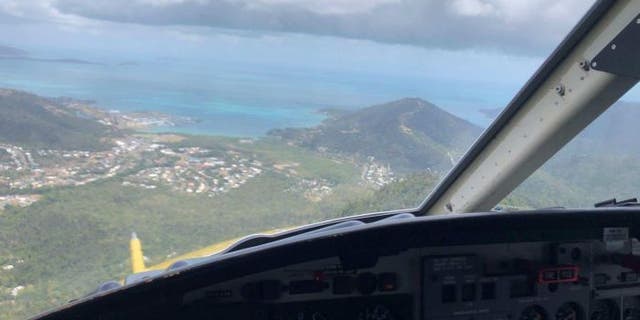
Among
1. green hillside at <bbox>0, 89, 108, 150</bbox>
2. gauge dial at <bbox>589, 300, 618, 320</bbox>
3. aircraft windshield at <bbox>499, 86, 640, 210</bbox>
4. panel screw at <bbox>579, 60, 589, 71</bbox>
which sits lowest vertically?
gauge dial at <bbox>589, 300, 618, 320</bbox>

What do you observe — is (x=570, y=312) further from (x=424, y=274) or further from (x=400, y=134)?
(x=400, y=134)

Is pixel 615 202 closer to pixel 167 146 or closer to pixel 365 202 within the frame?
pixel 365 202

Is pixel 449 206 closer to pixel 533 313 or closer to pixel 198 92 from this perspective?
pixel 533 313

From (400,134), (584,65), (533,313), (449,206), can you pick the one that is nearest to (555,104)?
(584,65)

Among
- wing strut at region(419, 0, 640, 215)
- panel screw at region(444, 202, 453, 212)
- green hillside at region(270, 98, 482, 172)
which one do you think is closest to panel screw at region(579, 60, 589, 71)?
wing strut at region(419, 0, 640, 215)

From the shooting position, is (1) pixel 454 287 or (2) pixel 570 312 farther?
(2) pixel 570 312

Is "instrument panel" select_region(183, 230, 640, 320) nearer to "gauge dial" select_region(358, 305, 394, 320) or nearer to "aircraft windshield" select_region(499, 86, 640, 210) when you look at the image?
"gauge dial" select_region(358, 305, 394, 320)

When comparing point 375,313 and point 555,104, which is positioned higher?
point 555,104

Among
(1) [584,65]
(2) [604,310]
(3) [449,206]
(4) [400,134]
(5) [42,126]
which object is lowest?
(2) [604,310]

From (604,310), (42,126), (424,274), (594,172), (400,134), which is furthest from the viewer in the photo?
(42,126)

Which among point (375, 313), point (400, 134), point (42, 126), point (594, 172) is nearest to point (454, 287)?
point (375, 313)

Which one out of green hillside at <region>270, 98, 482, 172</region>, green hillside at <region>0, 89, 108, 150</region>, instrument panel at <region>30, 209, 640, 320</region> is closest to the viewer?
instrument panel at <region>30, 209, 640, 320</region>

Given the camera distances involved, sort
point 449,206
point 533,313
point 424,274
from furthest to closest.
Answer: point 449,206 < point 533,313 < point 424,274
